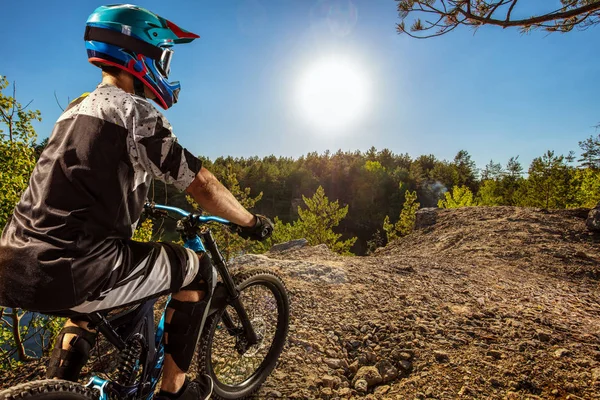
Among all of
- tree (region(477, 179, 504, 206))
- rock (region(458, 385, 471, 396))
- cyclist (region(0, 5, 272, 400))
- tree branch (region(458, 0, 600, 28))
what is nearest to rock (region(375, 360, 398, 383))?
rock (region(458, 385, 471, 396))

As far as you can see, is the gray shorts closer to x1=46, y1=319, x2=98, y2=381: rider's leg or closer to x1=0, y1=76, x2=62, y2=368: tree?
x1=46, y1=319, x2=98, y2=381: rider's leg

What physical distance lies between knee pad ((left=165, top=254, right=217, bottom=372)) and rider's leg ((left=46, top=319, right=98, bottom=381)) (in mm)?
475

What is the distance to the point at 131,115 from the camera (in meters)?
1.66

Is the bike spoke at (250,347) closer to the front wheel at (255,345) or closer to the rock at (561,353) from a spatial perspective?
the front wheel at (255,345)

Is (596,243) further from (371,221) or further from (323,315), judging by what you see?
(371,221)

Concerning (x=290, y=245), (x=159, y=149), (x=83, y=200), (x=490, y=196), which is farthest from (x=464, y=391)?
(x=490, y=196)

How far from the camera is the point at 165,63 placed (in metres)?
2.12

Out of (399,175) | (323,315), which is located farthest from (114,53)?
(399,175)

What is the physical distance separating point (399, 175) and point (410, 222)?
38.8 m

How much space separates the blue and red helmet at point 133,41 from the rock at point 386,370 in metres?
3.19

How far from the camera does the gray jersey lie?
1.48m

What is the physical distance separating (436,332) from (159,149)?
370 centimetres

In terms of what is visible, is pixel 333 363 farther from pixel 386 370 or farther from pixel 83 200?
pixel 83 200

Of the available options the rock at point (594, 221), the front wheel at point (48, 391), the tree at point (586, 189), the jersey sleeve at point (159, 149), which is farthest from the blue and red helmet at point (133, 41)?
the tree at point (586, 189)
